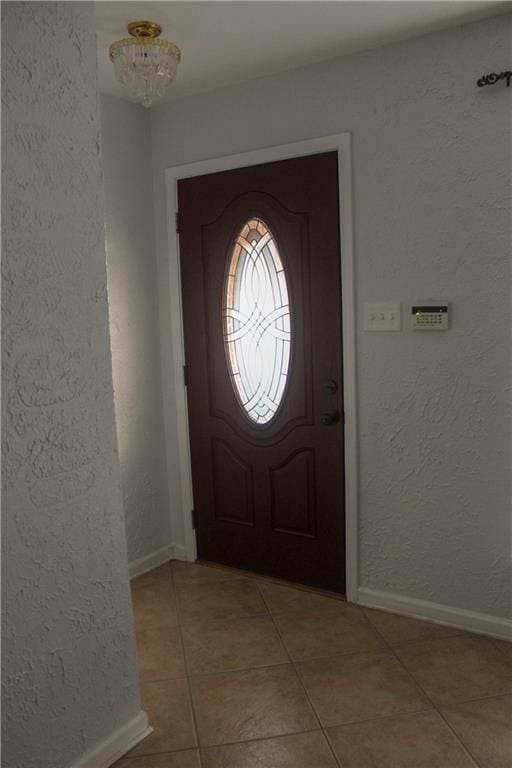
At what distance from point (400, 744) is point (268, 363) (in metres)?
1.62

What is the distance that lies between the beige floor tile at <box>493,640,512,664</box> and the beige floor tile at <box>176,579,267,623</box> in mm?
969

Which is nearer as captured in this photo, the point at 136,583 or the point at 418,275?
the point at 418,275

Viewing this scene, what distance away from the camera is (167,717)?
2.19 metres

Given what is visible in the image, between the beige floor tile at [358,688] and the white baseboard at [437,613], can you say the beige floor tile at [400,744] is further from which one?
the white baseboard at [437,613]

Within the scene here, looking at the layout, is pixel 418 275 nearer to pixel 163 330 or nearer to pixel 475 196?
pixel 475 196

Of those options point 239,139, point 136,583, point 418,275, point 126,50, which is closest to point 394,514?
point 418,275

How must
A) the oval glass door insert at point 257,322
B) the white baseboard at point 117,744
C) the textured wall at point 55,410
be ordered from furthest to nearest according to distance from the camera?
the oval glass door insert at point 257,322
the white baseboard at point 117,744
the textured wall at point 55,410

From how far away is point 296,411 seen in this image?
297cm

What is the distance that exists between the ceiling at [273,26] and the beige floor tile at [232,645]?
2.35 m

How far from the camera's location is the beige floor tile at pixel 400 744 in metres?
1.94

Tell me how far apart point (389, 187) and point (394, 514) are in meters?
1.37

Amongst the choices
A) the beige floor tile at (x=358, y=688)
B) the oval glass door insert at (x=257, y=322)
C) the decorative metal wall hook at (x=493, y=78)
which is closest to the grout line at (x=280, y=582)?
the beige floor tile at (x=358, y=688)

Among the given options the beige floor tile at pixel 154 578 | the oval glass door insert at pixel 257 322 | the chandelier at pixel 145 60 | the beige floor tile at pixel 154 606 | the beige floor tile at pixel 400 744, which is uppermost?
the chandelier at pixel 145 60

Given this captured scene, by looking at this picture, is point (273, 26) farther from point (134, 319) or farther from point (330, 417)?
point (330, 417)
